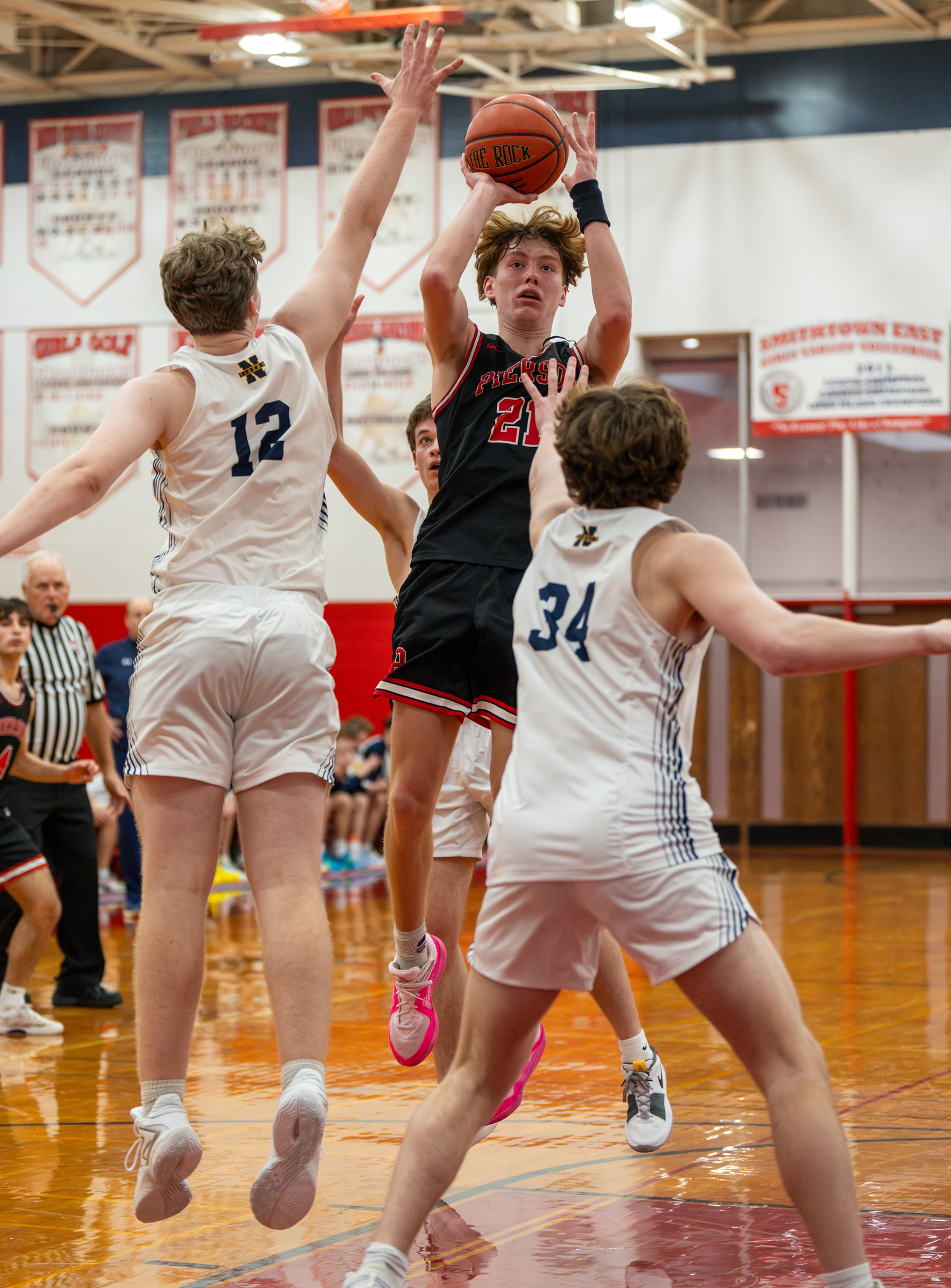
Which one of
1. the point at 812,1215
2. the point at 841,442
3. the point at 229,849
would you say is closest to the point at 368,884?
the point at 229,849

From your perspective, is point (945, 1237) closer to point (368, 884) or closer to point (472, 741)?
point (472, 741)

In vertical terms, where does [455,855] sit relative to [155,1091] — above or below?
above

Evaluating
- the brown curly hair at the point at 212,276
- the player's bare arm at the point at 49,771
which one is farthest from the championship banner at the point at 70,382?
the brown curly hair at the point at 212,276

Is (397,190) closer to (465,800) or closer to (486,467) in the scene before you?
(465,800)

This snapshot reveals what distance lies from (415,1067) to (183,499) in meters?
2.94

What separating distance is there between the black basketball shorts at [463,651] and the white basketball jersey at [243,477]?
53cm

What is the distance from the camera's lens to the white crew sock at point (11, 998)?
21.5 ft

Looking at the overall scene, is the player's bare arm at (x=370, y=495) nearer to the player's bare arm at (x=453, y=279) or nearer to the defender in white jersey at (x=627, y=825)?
the player's bare arm at (x=453, y=279)

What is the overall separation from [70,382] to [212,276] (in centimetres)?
1425

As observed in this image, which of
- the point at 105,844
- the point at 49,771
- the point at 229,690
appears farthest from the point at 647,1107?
the point at 105,844

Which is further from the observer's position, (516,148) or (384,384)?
(384,384)

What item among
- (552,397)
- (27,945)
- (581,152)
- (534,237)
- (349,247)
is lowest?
(27,945)

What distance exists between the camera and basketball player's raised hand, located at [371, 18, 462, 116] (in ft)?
12.8

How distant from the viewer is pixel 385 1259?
8.65 feet
